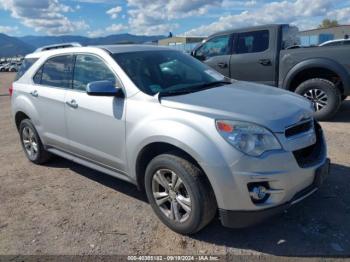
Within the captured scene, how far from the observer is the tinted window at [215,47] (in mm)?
8603

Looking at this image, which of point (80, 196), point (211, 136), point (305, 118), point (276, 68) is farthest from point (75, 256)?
point (276, 68)

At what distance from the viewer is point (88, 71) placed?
14.2 feet

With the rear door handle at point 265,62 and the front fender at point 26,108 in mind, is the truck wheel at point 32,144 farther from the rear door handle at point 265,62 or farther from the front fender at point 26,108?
the rear door handle at point 265,62

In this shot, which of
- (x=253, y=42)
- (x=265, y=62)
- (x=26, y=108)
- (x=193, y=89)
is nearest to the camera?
(x=193, y=89)

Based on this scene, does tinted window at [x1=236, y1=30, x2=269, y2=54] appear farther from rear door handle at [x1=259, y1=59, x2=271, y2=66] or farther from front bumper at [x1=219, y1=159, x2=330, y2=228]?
front bumper at [x1=219, y1=159, x2=330, y2=228]

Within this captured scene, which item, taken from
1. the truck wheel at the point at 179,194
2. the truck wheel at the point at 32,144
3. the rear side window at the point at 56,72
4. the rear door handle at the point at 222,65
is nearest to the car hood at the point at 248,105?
the truck wheel at the point at 179,194

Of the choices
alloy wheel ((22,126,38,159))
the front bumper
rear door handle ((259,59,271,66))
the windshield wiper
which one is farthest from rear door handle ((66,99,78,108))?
rear door handle ((259,59,271,66))

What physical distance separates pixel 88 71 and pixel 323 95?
4.88 meters

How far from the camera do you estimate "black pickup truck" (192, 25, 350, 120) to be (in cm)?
703

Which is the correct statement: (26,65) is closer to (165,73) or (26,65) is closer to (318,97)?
(165,73)

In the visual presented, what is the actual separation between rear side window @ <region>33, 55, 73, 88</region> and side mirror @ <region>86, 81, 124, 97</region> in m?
0.93

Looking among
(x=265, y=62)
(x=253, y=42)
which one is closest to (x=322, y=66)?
(x=265, y=62)

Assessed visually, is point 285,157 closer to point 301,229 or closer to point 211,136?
point 211,136

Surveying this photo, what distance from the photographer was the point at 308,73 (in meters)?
7.50
